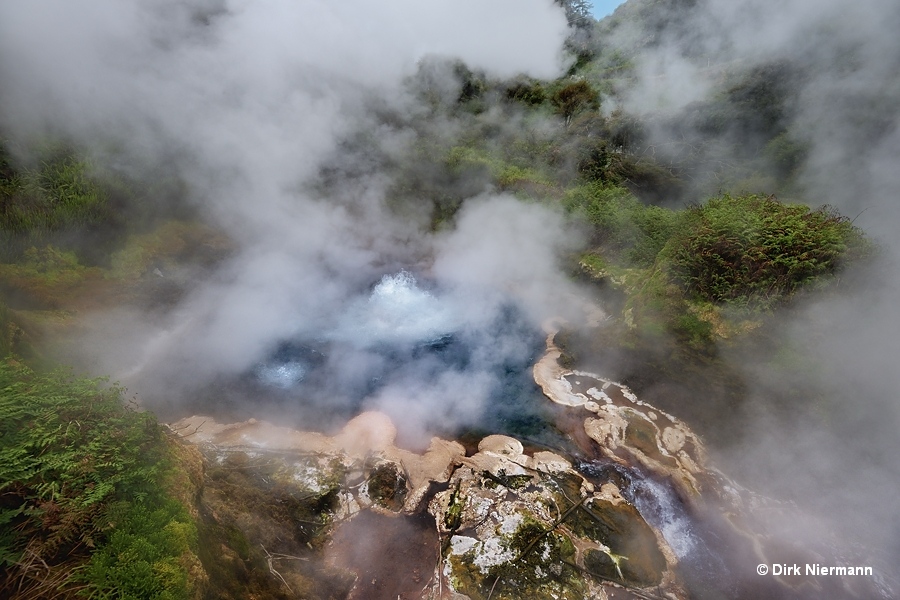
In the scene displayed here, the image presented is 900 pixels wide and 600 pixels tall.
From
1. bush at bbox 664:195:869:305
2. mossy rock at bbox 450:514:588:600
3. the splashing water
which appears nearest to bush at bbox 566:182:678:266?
bush at bbox 664:195:869:305

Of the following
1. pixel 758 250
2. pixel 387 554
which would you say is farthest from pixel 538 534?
pixel 758 250

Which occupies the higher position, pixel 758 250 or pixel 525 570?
pixel 758 250

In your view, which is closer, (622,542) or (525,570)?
(525,570)

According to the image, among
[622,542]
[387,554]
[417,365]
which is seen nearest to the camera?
[387,554]

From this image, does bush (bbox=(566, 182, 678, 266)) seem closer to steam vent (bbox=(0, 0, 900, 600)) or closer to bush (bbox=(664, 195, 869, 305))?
steam vent (bbox=(0, 0, 900, 600))

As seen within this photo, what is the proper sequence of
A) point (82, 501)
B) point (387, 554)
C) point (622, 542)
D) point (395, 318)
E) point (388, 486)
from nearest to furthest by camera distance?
1. point (82, 501)
2. point (387, 554)
3. point (622, 542)
4. point (388, 486)
5. point (395, 318)

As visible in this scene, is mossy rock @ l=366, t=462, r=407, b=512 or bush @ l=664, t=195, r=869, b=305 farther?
bush @ l=664, t=195, r=869, b=305

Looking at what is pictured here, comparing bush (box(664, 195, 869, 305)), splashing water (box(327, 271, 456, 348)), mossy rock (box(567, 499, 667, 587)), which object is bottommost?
mossy rock (box(567, 499, 667, 587))

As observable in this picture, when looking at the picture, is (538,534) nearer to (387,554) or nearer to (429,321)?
(387,554)

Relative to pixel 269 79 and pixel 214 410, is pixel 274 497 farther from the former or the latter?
pixel 269 79
